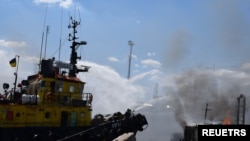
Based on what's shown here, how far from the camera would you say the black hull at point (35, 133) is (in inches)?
746

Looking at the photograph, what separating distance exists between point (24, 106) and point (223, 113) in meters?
51.8

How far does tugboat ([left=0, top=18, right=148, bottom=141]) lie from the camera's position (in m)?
19.5

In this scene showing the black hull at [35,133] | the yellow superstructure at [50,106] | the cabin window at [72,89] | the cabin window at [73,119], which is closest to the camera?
the black hull at [35,133]

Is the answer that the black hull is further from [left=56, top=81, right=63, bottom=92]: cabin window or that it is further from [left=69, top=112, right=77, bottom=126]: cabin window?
[left=56, top=81, right=63, bottom=92]: cabin window

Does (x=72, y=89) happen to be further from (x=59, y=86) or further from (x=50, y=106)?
(x=50, y=106)

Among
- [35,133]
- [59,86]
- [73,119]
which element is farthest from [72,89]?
[35,133]

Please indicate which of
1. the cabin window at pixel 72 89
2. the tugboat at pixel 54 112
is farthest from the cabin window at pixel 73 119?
the cabin window at pixel 72 89

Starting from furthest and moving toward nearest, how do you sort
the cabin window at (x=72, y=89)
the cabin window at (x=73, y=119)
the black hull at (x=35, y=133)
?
the cabin window at (x=72, y=89)
the cabin window at (x=73, y=119)
the black hull at (x=35, y=133)

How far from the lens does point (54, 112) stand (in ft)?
68.1

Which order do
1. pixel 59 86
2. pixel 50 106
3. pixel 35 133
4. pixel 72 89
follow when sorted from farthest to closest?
pixel 72 89
pixel 59 86
pixel 50 106
pixel 35 133

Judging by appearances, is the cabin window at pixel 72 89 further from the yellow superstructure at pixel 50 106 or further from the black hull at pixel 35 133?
the black hull at pixel 35 133

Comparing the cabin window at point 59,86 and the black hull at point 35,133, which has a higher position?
the cabin window at point 59,86

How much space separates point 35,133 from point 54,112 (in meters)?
1.70

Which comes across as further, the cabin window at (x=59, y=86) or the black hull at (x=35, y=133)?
the cabin window at (x=59, y=86)
